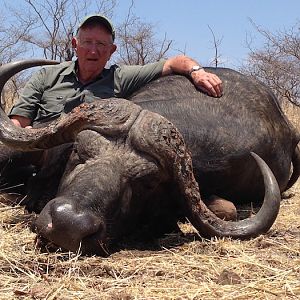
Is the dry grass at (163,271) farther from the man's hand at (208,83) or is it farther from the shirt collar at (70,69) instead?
the shirt collar at (70,69)

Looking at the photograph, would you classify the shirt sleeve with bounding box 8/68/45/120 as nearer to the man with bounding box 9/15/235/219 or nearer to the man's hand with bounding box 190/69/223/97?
the man with bounding box 9/15/235/219

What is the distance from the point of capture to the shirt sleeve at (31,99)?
5281 mm

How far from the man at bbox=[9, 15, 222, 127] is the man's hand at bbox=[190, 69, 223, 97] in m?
0.10

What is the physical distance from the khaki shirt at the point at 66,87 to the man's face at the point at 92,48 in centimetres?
10

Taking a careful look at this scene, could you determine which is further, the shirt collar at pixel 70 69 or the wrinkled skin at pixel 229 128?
the shirt collar at pixel 70 69

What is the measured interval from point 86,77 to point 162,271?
283 centimetres

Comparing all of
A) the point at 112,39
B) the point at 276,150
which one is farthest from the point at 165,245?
the point at 112,39

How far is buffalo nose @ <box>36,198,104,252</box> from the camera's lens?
3.12 metres

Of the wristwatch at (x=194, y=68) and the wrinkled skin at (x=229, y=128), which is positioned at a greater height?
the wristwatch at (x=194, y=68)

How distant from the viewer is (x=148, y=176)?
3.79 meters

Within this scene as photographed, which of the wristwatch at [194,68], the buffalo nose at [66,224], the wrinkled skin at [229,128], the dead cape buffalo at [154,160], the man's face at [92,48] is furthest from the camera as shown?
the man's face at [92,48]

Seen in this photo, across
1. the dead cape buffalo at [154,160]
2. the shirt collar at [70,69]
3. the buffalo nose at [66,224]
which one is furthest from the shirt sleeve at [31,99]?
the buffalo nose at [66,224]

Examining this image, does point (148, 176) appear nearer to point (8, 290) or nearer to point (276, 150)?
point (8, 290)

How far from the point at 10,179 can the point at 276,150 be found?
2.32 metres
